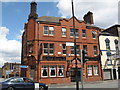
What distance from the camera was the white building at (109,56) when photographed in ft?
91.8

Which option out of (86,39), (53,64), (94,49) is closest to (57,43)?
(53,64)

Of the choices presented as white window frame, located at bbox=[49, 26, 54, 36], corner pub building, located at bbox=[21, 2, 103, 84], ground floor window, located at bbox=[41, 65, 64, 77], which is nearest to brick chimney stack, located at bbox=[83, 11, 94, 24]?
corner pub building, located at bbox=[21, 2, 103, 84]

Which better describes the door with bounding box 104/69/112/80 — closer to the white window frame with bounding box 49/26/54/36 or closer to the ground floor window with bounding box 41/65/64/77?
the ground floor window with bounding box 41/65/64/77

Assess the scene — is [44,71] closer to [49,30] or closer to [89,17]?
[49,30]

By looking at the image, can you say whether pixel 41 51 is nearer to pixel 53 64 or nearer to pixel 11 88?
pixel 53 64

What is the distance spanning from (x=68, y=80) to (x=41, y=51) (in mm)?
6640

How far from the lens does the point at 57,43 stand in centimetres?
2533

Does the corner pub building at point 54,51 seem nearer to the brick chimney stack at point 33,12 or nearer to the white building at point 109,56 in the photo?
the brick chimney stack at point 33,12

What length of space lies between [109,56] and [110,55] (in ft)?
0.94

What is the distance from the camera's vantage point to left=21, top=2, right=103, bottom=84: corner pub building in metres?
23.7

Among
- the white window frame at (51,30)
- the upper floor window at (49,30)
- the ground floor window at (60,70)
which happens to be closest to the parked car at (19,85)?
the ground floor window at (60,70)

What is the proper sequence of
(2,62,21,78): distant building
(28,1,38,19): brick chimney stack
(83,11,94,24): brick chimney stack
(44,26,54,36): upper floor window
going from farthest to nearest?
(2,62,21,78): distant building
(83,11,94,24): brick chimney stack
(28,1,38,19): brick chimney stack
(44,26,54,36): upper floor window

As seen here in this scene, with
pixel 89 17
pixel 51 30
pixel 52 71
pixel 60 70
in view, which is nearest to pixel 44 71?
pixel 52 71

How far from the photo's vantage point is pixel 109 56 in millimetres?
28469
